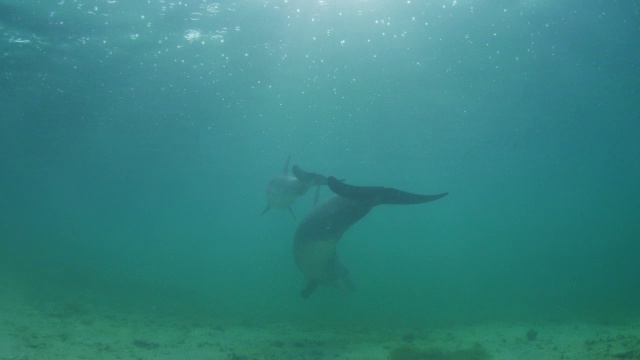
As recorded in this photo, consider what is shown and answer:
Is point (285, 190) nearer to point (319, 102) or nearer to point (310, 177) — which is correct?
point (310, 177)

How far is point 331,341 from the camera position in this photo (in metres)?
10.9

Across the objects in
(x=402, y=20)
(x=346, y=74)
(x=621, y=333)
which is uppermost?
(x=346, y=74)

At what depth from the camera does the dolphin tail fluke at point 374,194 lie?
7066mm

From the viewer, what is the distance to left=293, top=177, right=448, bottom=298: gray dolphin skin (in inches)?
286

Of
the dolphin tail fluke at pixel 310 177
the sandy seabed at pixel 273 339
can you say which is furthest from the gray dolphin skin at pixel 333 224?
the sandy seabed at pixel 273 339

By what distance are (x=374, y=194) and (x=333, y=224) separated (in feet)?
4.61

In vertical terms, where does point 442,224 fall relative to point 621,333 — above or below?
above

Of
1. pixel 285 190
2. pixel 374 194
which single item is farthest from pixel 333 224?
pixel 285 190

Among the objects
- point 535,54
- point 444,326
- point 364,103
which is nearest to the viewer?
point 444,326

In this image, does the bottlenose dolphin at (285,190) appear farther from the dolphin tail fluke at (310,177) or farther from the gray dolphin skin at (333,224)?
the gray dolphin skin at (333,224)

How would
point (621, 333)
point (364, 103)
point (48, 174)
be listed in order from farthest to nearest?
point (48, 174) < point (364, 103) < point (621, 333)

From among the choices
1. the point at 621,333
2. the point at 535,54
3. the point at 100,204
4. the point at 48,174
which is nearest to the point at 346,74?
the point at 535,54

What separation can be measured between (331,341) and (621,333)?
7229 mm

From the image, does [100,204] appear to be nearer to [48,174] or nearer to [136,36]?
[48,174]
